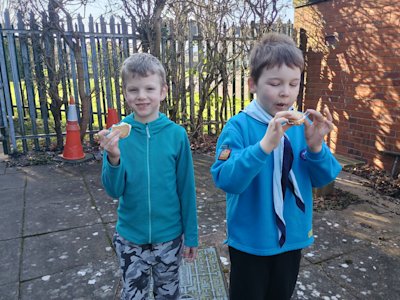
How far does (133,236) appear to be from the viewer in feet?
6.05

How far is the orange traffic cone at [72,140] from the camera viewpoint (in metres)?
5.75

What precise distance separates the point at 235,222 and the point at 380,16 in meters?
4.42

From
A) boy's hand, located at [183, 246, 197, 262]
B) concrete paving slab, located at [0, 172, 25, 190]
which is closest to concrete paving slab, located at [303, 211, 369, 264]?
boy's hand, located at [183, 246, 197, 262]

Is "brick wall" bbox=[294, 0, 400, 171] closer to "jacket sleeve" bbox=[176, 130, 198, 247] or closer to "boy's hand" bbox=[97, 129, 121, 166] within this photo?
"jacket sleeve" bbox=[176, 130, 198, 247]

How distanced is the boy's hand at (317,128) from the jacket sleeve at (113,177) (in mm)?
901

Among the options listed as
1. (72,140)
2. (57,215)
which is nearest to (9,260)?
(57,215)

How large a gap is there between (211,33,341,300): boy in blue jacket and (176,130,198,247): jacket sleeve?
10.8 inches

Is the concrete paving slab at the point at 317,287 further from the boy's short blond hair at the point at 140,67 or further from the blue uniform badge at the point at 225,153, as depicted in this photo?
the boy's short blond hair at the point at 140,67

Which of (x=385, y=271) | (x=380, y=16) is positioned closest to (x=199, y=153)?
(x=380, y=16)

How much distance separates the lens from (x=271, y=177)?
5.36 feet

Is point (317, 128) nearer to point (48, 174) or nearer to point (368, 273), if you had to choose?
point (368, 273)

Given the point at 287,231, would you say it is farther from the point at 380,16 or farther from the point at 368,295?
the point at 380,16

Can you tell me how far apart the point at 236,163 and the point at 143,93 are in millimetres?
649

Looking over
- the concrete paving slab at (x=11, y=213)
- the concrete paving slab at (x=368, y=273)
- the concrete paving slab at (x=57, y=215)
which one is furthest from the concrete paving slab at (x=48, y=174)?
the concrete paving slab at (x=368, y=273)
